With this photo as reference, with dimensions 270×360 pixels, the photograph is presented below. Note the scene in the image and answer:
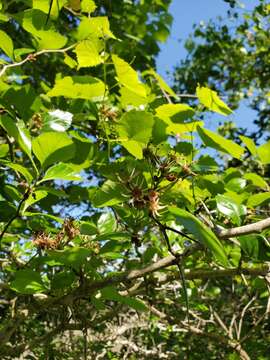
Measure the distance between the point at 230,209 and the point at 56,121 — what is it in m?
0.49

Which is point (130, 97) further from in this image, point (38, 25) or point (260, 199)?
point (260, 199)

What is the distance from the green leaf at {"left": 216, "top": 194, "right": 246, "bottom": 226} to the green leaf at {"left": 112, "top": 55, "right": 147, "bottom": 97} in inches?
11.9

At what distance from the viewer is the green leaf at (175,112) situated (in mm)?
1008

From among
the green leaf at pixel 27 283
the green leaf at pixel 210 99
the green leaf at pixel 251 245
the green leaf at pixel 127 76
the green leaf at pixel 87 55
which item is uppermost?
the green leaf at pixel 87 55

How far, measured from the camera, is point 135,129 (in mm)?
1019

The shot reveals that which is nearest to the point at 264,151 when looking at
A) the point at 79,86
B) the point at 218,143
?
the point at 218,143

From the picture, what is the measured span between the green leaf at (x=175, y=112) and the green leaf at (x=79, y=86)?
15cm

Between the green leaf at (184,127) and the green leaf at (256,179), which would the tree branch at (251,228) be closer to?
the green leaf at (184,127)

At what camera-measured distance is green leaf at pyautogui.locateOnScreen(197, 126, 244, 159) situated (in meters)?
0.94

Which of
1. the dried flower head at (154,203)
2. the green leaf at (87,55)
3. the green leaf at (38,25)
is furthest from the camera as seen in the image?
the green leaf at (38,25)

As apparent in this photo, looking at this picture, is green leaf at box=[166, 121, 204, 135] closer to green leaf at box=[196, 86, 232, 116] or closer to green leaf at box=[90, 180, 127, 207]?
green leaf at box=[196, 86, 232, 116]

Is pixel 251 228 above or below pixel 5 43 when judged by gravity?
below

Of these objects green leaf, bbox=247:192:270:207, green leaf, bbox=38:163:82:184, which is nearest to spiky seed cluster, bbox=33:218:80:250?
green leaf, bbox=38:163:82:184

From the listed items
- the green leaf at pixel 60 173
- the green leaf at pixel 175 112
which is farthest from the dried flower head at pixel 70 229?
the green leaf at pixel 175 112
